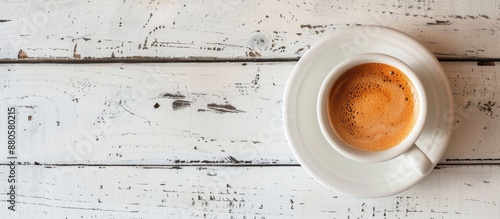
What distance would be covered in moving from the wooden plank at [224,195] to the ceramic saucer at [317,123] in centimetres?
8

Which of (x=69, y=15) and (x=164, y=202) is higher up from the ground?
(x=69, y=15)

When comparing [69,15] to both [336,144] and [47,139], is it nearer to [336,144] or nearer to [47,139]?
[47,139]

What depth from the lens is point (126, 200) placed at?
3.55ft

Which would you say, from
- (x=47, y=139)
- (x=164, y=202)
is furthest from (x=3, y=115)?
(x=164, y=202)

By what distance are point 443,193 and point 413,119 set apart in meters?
0.17

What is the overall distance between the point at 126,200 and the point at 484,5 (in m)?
0.72

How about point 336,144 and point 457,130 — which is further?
point 457,130

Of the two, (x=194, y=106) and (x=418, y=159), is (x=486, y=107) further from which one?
(x=194, y=106)

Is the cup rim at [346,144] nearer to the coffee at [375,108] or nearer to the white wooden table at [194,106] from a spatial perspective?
the coffee at [375,108]

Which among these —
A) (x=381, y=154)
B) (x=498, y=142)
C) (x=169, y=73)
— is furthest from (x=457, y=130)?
(x=169, y=73)

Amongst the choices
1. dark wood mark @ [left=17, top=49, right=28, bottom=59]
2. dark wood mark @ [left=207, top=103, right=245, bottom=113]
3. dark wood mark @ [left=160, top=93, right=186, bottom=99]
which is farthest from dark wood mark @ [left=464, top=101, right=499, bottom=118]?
dark wood mark @ [left=17, top=49, right=28, bottom=59]

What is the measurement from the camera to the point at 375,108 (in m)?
0.97

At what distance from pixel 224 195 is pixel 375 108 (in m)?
0.31

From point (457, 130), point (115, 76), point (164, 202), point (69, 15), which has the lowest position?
point (164, 202)
